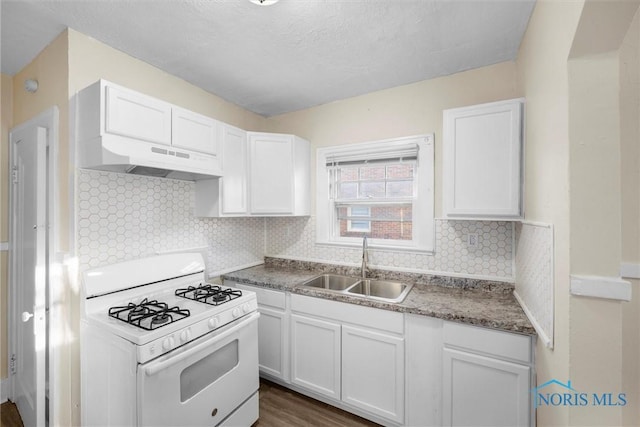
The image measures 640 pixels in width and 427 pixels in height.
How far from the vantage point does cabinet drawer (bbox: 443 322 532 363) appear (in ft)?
4.71

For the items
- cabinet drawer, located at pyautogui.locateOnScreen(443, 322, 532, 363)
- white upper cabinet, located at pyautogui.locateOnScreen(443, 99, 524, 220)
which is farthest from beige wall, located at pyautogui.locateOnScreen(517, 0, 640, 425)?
white upper cabinet, located at pyautogui.locateOnScreen(443, 99, 524, 220)

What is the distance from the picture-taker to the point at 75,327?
1.56 metres

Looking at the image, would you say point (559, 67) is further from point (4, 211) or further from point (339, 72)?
point (4, 211)

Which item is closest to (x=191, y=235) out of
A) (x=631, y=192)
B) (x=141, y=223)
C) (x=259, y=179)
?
(x=141, y=223)

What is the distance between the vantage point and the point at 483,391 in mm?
1525

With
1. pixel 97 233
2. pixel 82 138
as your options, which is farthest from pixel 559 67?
pixel 97 233

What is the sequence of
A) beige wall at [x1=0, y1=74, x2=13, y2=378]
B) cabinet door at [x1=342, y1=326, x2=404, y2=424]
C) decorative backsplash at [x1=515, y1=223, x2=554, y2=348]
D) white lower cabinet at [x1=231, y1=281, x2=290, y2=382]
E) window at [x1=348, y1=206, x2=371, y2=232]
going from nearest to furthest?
1. decorative backsplash at [x1=515, y1=223, x2=554, y2=348]
2. cabinet door at [x1=342, y1=326, x2=404, y2=424]
3. beige wall at [x1=0, y1=74, x2=13, y2=378]
4. white lower cabinet at [x1=231, y1=281, x2=290, y2=382]
5. window at [x1=348, y1=206, x2=371, y2=232]

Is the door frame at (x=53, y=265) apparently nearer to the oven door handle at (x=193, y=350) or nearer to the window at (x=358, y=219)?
the oven door handle at (x=193, y=350)

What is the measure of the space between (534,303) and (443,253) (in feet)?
2.54

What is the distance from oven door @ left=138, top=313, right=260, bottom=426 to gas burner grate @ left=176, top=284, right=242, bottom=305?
0.58ft

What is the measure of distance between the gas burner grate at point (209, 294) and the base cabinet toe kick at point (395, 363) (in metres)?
0.41

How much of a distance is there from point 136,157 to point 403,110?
6.56ft

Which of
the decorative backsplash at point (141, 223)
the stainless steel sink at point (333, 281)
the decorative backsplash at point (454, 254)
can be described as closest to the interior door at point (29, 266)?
the decorative backsplash at point (141, 223)

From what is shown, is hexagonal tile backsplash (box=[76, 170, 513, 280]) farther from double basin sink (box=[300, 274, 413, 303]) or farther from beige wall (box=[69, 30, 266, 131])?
beige wall (box=[69, 30, 266, 131])
